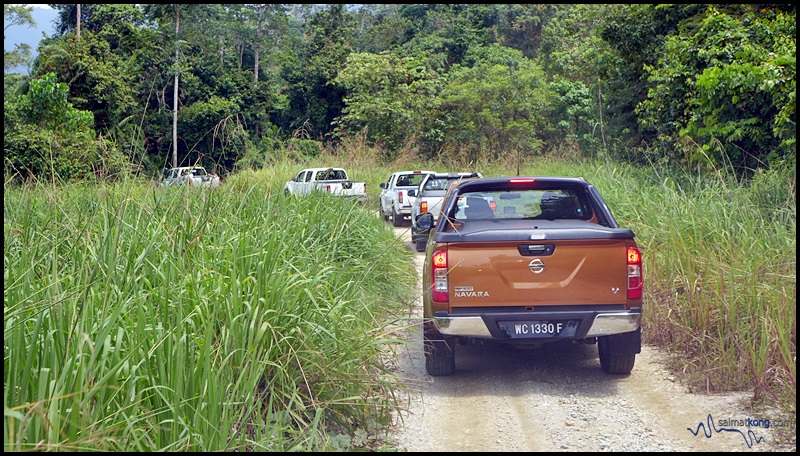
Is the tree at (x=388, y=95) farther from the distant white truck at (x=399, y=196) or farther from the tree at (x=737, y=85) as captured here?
the tree at (x=737, y=85)

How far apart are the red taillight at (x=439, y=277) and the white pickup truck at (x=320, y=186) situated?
4064mm

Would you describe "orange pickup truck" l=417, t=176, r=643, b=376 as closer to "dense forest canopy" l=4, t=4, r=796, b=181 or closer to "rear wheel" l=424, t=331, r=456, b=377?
"rear wheel" l=424, t=331, r=456, b=377

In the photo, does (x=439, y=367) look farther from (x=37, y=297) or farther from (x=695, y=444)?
(x=37, y=297)

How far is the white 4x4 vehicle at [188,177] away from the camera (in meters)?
7.76

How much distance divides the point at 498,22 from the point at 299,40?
14135mm

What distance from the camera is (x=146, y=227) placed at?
5.89m

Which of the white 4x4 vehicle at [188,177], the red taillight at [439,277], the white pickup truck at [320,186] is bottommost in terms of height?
the red taillight at [439,277]

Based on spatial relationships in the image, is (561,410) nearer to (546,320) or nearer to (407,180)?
(546,320)

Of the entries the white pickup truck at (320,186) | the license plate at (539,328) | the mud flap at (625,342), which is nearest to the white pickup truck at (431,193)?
the white pickup truck at (320,186)

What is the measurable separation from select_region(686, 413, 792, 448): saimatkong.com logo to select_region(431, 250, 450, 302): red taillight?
210 centimetres

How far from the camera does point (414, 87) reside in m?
38.5

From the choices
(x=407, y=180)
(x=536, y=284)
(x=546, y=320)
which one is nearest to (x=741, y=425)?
(x=546, y=320)

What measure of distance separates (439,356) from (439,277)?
0.80 metres

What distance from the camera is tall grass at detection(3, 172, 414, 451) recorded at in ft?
12.7
